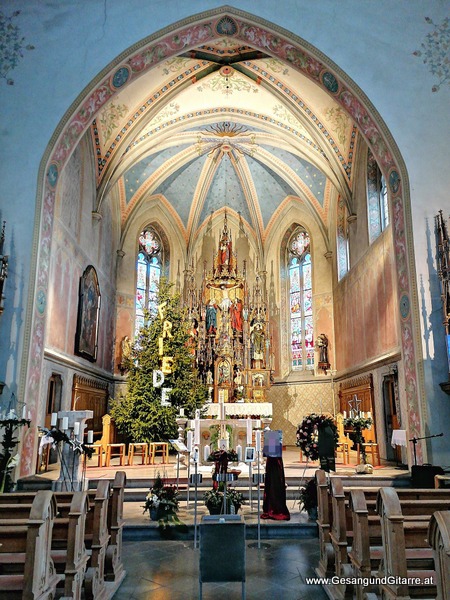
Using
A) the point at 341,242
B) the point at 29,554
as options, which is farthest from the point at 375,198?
the point at 29,554

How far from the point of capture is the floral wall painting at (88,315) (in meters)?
15.2

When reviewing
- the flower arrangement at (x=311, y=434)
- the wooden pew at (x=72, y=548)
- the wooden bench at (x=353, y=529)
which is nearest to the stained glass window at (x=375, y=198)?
the flower arrangement at (x=311, y=434)

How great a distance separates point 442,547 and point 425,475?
683cm

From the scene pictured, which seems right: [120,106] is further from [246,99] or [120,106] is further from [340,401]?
[340,401]

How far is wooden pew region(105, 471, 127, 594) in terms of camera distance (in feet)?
18.7

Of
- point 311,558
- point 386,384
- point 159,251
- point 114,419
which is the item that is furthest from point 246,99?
point 311,558

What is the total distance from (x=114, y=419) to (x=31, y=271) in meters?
6.90

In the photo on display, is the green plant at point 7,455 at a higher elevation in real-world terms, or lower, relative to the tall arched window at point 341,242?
lower

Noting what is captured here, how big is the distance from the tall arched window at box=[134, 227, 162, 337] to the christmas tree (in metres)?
3.58

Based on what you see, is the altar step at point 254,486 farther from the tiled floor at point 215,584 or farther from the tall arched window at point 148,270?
the tall arched window at point 148,270

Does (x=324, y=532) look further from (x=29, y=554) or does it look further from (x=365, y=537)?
(x=29, y=554)

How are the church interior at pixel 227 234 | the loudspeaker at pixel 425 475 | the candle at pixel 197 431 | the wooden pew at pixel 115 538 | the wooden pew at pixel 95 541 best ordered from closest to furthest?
the wooden pew at pixel 95 541 < the wooden pew at pixel 115 538 < the loudspeaker at pixel 425 475 < the church interior at pixel 227 234 < the candle at pixel 197 431

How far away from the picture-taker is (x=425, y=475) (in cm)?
923

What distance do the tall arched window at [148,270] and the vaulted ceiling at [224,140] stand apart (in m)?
1.55
